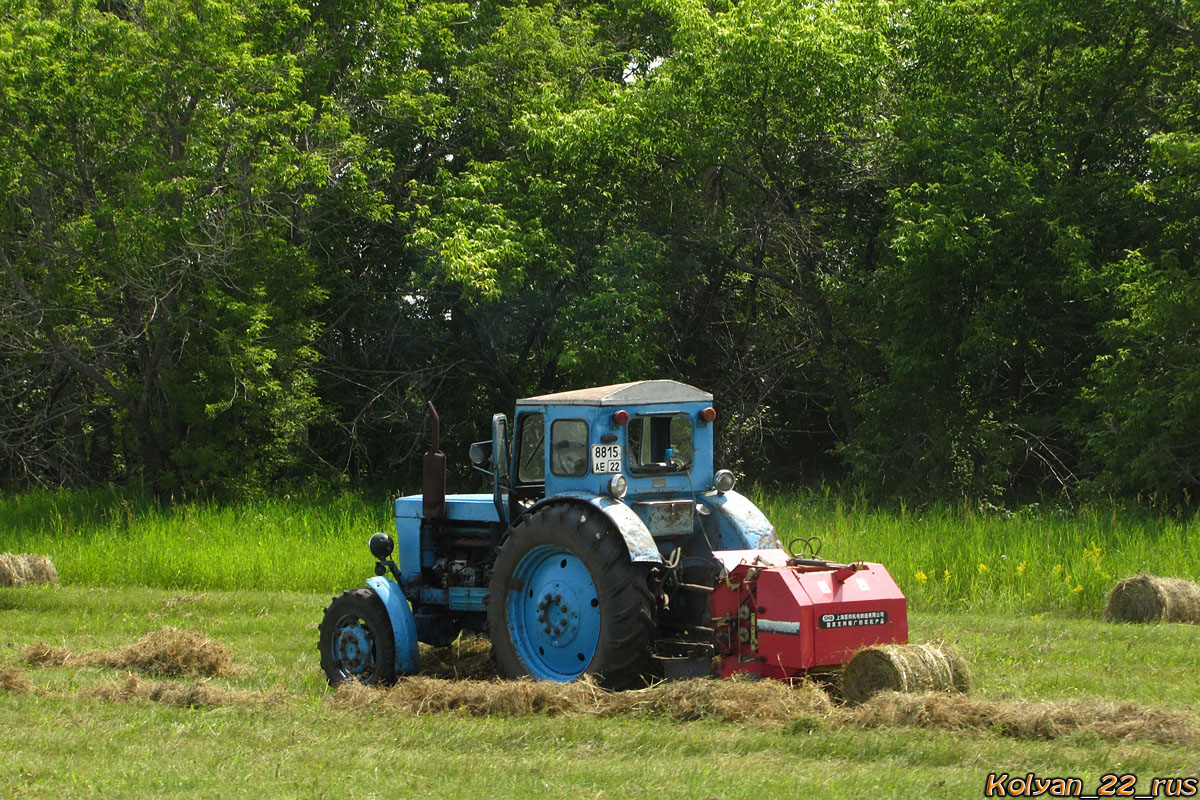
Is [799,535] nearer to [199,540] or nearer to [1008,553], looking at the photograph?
[1008,553]

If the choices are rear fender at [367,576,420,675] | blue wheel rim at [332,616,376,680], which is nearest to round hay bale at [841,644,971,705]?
rear fender at [367,576,420,675]

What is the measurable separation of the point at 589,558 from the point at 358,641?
2069 mm

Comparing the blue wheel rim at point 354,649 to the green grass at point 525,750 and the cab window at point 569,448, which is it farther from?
the cab window at point 569,448

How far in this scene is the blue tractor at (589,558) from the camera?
8.25m

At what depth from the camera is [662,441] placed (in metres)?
9.32

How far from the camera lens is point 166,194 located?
19891mm

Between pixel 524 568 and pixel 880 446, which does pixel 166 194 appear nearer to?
pixel 880 446

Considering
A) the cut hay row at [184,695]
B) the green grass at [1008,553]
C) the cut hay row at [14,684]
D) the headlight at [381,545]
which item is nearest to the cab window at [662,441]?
the headlight at [381,545]

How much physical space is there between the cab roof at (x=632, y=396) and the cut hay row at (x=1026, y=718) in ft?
8.21

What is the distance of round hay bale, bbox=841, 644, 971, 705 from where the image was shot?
7.57 metres

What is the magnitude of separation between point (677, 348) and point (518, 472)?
13415 mm

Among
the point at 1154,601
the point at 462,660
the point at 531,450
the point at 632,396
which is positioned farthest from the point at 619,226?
the point at 632,396

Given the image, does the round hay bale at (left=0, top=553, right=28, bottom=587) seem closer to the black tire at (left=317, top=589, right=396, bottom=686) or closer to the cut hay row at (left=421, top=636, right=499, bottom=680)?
the cut hay row at (left=421, top=636, right=499, bottom=680)

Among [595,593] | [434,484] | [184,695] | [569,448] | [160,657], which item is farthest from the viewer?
[160,657]
